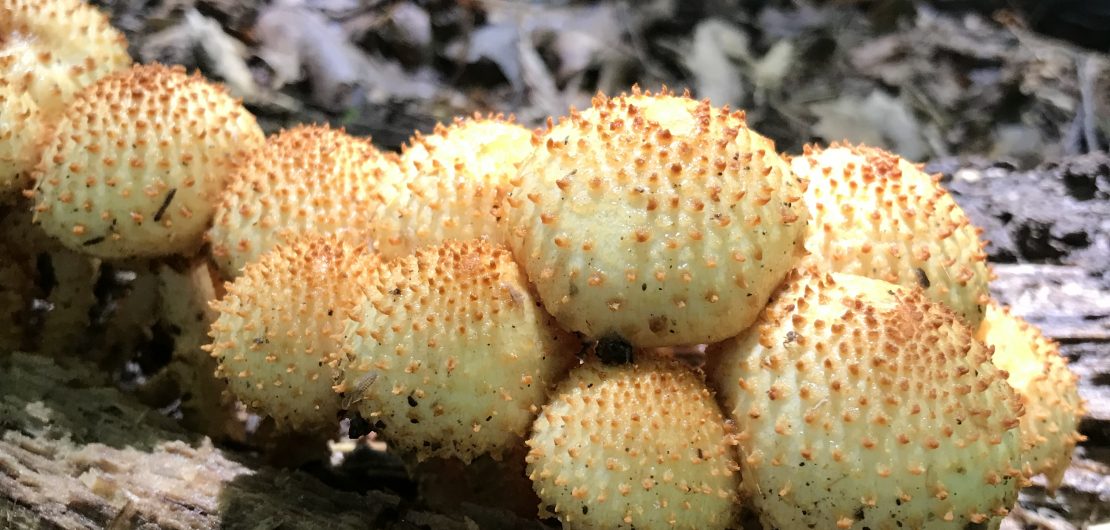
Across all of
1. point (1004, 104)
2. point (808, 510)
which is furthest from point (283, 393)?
point (1004, 104)

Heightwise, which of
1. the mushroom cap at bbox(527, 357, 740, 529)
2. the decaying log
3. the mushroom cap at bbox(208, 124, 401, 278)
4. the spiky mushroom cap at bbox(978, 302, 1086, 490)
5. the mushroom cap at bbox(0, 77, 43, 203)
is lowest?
the decaying log

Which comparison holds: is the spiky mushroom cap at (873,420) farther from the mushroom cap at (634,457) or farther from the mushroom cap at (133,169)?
the mushroom cap at (133,169)

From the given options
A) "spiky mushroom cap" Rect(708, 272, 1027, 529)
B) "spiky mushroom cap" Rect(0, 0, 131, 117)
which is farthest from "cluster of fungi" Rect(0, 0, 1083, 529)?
"spiky mushroom cap" Rect(0, 0, 131, 117)

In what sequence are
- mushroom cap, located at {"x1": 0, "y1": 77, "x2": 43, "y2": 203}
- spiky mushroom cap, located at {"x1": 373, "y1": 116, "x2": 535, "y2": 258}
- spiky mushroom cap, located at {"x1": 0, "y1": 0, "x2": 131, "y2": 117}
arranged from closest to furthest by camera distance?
spiky mushroom cap, located at {"x1": 373, "y1": 116, "x2": 535, "y2": 258} < mushroom cap, located at {"x1": 0, "y1": 77, "x2": 43, "y2": 203} < spiky mushroom cap, located at {"x1": 0, "y1": 0, "x2": 131, "y2": 117}

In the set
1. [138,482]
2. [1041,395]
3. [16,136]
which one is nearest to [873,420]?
[1041,395]

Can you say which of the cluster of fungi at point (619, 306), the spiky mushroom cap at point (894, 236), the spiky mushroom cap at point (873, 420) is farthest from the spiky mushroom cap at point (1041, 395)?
the spiky mushroom cap at point (873, 420)

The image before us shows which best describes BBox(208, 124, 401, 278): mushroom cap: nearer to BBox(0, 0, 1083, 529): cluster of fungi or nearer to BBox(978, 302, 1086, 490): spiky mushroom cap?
BBox(0, 0, 1083, 529): cluster of fungi
